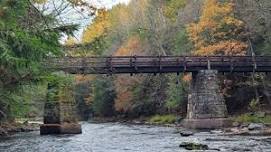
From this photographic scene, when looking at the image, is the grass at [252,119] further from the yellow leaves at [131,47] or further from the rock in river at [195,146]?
the yellow leaves at [131,47]

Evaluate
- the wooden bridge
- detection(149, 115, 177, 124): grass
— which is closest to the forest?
detection(149, 115, 177, 124): grass

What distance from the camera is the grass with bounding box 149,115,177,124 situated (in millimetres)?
52053

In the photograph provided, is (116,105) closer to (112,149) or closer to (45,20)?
(112,149)

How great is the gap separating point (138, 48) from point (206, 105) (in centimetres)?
2229

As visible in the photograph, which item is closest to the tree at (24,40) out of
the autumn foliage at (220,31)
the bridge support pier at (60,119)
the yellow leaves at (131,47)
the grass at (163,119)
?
the bridge support pier at (60,119)

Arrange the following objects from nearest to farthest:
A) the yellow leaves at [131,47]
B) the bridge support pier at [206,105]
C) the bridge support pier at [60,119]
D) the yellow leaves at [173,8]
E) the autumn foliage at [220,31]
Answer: the bridge support pier at [60,119], the bridge support pier at [206,105], the autumn foliage at [220,31], the yellow leaves at [131,47], the yellow leaves at [173,8]

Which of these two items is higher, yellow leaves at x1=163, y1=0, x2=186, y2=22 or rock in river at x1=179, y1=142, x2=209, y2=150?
yellow leaves at x1=163, y1=0, x2=186, y2=22

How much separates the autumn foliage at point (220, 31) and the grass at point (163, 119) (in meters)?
8.11

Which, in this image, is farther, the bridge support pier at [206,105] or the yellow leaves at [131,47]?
the yellow leaves at [131,47]

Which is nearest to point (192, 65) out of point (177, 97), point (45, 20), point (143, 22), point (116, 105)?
point (177, 97)

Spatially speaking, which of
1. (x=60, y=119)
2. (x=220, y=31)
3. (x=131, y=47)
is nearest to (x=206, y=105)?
(x=220, y=31)

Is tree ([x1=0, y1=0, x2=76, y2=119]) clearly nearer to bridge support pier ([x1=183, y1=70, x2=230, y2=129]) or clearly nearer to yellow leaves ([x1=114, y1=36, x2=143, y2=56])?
bridge support pier ([x1=183, y1=70, x2=230, y2=129])

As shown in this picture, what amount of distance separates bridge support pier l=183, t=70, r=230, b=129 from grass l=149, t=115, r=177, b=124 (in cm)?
834

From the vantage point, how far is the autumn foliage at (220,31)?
46.1m
